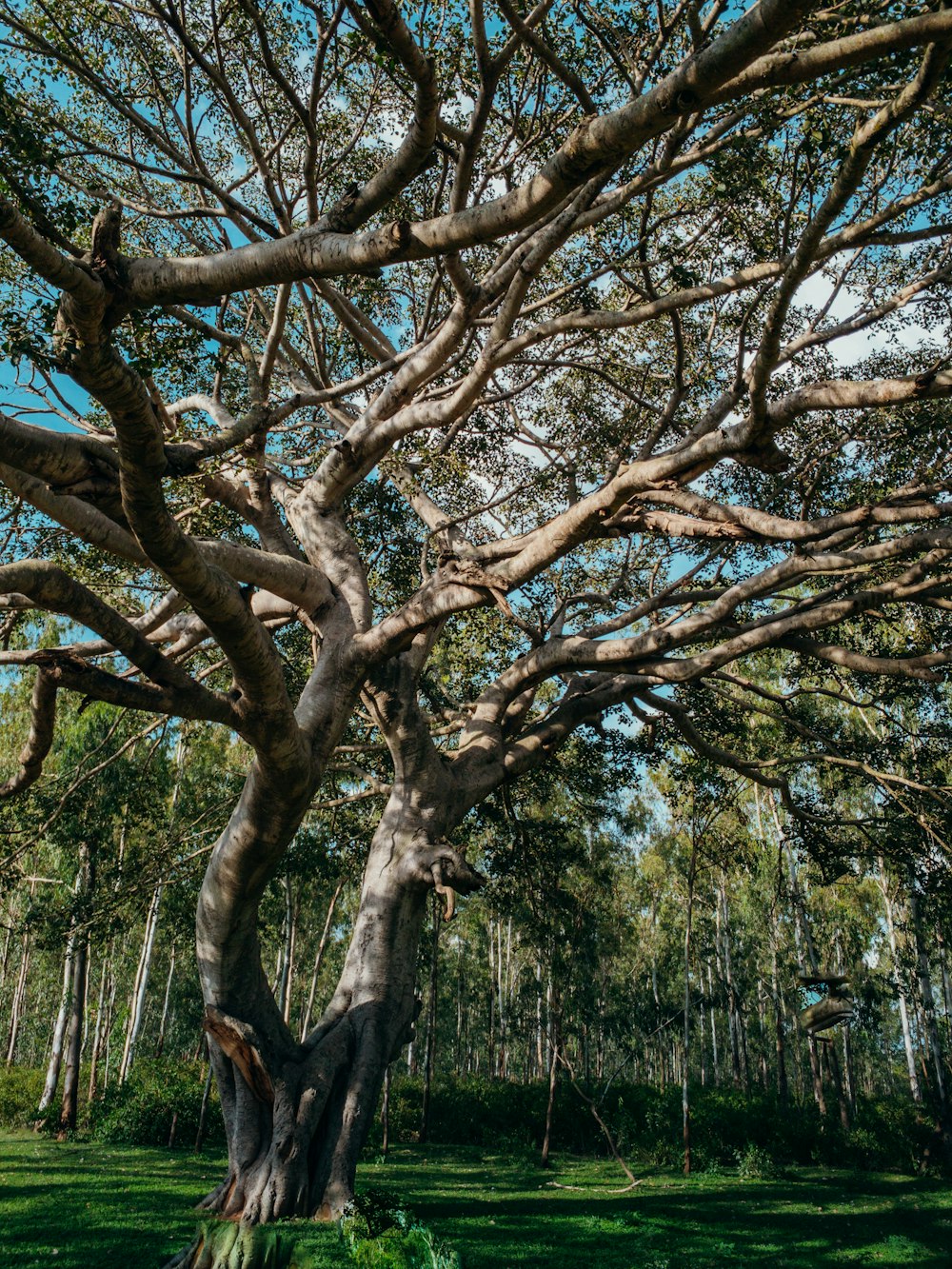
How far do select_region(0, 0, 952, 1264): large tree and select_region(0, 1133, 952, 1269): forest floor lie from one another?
154 cm

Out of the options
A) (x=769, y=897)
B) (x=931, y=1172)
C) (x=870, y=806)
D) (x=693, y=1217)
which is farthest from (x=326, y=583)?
(x=769, y=897)

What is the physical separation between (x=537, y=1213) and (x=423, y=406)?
30.2 ft

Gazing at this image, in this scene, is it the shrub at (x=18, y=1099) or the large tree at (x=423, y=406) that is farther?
the shrub at (x=18, y=1099)

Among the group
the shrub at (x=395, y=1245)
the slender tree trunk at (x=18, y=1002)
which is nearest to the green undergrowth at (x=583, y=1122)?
the slender tree trunk at (x=18, y=1002)

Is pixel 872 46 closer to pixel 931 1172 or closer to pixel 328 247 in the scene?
pixel 328 247

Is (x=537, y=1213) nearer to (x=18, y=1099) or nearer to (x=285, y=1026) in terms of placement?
(x=285, y=1026)

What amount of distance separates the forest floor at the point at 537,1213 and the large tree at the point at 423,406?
1540mm

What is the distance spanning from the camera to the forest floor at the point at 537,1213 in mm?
7750

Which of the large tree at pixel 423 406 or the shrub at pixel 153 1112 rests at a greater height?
the large tree at pixel 423 406

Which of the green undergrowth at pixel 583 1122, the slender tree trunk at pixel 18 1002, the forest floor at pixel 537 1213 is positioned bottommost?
the forest floor at pixel 537 1213

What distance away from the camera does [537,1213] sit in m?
10.4

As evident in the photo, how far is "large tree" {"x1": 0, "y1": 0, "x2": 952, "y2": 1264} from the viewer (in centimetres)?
397

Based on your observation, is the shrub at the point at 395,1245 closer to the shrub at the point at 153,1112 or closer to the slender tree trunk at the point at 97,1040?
the shrub at the point at 153,1112

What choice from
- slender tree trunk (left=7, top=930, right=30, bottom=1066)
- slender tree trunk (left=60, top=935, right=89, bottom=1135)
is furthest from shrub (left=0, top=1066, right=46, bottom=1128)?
slender tree trunk (left=7, top=930, right=30, bottom=1066)
